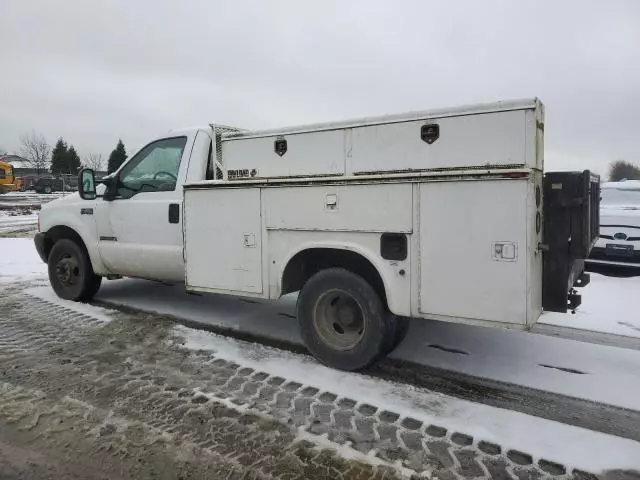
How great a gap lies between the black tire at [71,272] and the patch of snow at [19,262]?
7.01 ft

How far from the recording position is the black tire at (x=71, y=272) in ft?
22.5

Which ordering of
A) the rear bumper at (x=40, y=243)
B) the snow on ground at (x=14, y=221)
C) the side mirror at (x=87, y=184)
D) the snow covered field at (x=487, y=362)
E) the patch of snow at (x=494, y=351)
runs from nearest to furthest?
the snow covered field at (x=487, y=362) < the patch of snow at (x=494, y=351) < the side mirror at (x=87, y=184) < the rear bumper at (x=40, y=243) < the snow on ground at (x=14, y=221)

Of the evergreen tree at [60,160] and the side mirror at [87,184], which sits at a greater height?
the evergreen tree at [60,160]

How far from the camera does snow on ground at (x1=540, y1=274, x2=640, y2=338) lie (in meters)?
5.77

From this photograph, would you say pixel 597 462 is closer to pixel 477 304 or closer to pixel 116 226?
pixel 477 304

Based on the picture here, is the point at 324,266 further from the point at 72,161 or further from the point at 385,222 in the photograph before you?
the point at 72,161

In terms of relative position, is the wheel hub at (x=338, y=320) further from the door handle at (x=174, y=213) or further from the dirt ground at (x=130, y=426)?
the door handle at (x=174, y=213)

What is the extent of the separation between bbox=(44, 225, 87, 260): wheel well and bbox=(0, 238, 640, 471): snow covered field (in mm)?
705

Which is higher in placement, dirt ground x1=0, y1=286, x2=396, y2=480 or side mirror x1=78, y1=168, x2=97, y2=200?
side mirror x1=78, y1=168, x2=97, y2=200

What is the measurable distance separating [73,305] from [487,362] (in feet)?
17.3

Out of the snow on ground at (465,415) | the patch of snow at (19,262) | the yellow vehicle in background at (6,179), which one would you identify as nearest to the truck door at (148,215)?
the snow on ground at (465,415)

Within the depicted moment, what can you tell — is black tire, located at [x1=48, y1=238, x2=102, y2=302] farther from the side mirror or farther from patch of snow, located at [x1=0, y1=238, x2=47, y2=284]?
patch of snow, located at [x1=0, y1=238, x2=47, y2=284]

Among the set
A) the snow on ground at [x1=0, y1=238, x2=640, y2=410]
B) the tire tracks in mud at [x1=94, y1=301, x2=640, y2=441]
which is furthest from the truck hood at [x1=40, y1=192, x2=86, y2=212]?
the tire tracks in mud at [x1=94, y1=301, x2=640, y2=441]

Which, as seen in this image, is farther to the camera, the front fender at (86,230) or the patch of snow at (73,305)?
the front fender at (86,230)
